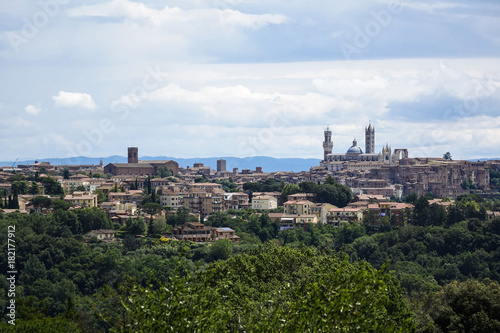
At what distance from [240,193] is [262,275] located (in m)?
52.6

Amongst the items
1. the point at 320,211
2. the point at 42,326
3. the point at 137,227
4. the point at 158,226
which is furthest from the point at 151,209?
the point at 42,326

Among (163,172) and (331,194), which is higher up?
(163,172)

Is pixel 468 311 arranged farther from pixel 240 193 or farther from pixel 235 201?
pixel 240 193

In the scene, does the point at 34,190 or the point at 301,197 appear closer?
the point at 34,190

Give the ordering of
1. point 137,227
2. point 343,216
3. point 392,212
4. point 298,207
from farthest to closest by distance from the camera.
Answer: point 298,207
point 343,216
point 392,212
point 137,227

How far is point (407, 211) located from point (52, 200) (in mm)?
26416

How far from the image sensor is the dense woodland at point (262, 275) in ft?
43.3

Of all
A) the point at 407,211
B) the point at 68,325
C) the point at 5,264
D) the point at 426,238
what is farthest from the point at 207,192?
the point at 68,325

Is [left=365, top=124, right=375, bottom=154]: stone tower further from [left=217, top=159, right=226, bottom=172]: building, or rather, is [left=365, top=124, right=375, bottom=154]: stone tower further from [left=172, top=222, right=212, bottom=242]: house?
[left=172, top=222, right=212, bottom=242]: house

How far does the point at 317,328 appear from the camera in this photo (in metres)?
12.5

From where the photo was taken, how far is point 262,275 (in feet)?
91.1

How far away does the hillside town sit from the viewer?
6209 centimetres

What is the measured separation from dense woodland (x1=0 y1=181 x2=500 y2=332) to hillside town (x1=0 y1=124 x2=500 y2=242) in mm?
1823

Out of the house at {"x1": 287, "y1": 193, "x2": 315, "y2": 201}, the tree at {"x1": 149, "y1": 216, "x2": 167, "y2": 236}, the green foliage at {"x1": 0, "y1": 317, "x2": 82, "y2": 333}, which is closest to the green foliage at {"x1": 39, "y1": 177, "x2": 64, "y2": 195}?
the tree at {"x1": 149, "y1": 216, "x2": 167, "y2": 236}
